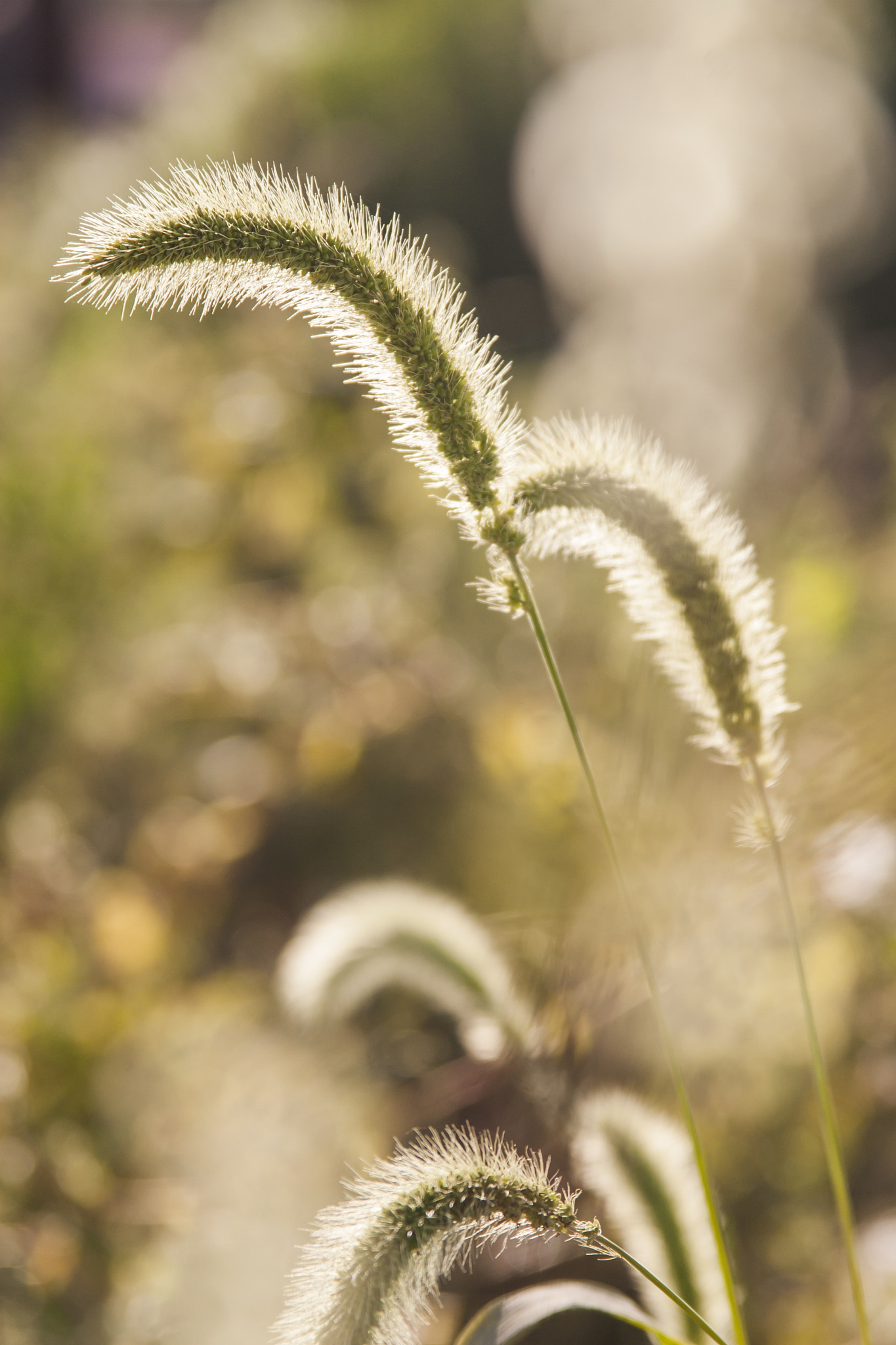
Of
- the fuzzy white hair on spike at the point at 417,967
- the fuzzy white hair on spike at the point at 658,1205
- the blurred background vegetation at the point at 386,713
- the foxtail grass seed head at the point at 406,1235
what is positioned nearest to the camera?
the foxtail grass seed head at the point at 406,1235

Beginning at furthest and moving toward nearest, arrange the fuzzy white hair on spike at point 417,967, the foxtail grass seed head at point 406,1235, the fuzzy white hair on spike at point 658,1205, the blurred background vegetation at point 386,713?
the blurred background vegetation at point 386,713, the fuzzy white hair on spike at point 417,967, the fuzzy white hair on spike at point 658,1205, the foxtail grass seed head at point 406,1235

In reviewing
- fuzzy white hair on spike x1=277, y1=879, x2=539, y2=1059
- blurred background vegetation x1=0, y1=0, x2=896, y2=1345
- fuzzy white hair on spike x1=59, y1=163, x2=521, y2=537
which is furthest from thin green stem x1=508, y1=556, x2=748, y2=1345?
blurred background vegetation x1=0, y1=0, x2=896, y2=1345

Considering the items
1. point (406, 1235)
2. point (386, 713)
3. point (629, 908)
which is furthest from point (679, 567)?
point (386, 713)

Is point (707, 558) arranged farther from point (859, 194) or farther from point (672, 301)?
point (859, 194)

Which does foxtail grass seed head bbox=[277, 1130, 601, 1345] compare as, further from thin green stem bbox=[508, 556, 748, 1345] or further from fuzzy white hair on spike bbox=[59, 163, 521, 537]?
fuzzy white hair on spike bbox=[59, 163, 521, 537]

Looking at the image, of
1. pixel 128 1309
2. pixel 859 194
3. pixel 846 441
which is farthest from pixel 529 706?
pixel 859 194

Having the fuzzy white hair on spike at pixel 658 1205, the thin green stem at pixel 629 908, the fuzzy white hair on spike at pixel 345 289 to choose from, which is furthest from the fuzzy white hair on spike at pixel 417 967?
the fuzzy white hair on spike at pixel 345 289

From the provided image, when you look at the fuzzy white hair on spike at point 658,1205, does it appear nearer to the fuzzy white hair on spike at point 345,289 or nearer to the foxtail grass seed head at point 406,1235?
the foxtail grass seed head at point 406,1235
